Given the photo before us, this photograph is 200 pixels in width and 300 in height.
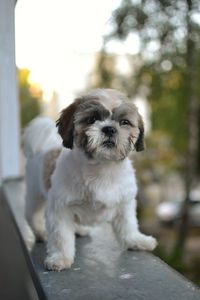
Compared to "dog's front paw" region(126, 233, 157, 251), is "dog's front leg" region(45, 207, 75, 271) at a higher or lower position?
higher

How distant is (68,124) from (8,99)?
5.65 feet

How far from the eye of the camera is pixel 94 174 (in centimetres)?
133

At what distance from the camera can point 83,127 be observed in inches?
50.1

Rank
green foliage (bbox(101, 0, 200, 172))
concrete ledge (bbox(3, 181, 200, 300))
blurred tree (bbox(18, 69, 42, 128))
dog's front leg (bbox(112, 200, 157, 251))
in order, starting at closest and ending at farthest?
concrete ledge (bbox(3, 181, 200, 300)) → dog's front leg (bbox(112, 200, 157, 251)) → green foliage (bbox(101, 0, 200, 172)) → blurred tree (bbox(18, 69, 42, 128))

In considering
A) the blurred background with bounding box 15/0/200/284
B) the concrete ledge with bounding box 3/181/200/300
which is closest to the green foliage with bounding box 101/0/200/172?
the blurred background with bounding box 15/0/200/284

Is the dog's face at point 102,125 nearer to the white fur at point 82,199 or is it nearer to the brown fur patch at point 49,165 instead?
the white fur at point 82,199

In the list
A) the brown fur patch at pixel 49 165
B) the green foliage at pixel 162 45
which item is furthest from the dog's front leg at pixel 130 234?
the green foliage at pixel 162 45

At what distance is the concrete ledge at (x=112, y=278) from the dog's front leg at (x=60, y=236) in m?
0.04

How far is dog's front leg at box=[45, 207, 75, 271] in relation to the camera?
4.38ft

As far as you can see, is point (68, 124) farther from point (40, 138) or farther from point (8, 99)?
point (8, 99)

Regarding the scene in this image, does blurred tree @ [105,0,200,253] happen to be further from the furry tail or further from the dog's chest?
the dog's chest

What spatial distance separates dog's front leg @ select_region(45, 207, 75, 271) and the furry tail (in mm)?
521

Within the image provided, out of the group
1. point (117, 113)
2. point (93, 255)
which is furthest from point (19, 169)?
point (117, 113)

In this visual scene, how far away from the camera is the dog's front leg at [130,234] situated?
1.47 m
